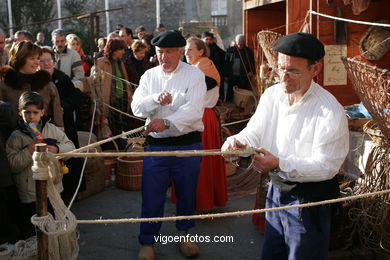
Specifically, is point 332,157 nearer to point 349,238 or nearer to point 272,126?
point 272,126

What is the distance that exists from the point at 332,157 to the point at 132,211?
3.12 meters

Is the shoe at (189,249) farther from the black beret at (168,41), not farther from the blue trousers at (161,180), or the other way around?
the black beret at (168,41)

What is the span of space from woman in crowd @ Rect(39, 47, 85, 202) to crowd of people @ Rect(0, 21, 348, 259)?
11 mm

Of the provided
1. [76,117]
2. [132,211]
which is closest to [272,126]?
[132,211]

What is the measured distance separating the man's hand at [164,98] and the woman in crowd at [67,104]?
5.94ft

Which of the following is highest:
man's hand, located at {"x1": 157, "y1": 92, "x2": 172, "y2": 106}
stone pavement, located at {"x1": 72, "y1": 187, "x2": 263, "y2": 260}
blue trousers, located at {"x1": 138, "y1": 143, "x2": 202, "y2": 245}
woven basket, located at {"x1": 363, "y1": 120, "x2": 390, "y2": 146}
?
man's hand, located at {"x1": 157, "y1": 92, "x2": 172, "y2": 106}

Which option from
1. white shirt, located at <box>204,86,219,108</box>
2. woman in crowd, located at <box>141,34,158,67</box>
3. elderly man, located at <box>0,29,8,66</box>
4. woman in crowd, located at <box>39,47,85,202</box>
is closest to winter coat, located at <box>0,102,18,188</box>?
woman in crowd, located at <box>39,47,85,202</box>

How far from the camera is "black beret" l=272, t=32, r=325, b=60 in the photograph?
2.41 m

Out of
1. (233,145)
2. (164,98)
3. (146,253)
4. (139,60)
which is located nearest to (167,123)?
(164,98)

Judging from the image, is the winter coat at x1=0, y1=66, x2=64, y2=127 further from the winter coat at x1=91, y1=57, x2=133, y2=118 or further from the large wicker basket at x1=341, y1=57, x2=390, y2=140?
the large wicker basket at x1=341, y1=57, x2=390, y2=140

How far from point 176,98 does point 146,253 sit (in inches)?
50.8

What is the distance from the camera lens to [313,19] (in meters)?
4.75

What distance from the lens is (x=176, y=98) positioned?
374cm

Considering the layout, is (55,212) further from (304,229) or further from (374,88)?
(374,88)
